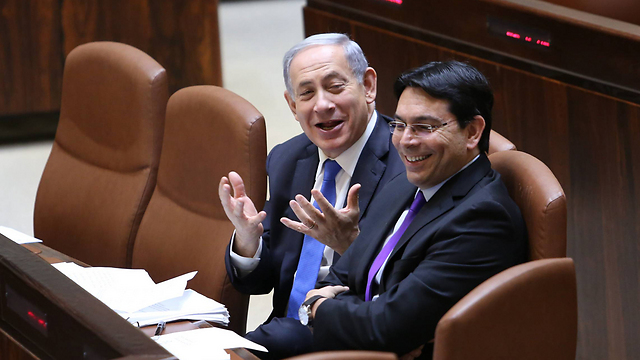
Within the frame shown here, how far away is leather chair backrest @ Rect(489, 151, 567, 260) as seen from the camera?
1540 millimetres

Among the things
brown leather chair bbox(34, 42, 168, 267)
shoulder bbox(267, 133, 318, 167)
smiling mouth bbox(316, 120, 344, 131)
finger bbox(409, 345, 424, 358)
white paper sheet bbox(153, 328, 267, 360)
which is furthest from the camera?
brown leather chair bbox(34, 42, 168, 267)

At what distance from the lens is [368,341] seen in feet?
5.19

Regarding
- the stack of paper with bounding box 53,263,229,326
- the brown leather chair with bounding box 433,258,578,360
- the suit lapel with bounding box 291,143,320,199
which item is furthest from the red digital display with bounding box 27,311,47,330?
the suit lapel with bounding box 291,143,320,199

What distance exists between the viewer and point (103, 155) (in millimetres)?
2580

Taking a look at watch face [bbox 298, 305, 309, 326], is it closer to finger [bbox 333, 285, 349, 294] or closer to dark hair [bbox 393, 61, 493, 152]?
finger [bbox 333, 285, 349, 294]

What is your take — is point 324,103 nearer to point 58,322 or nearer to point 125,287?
point 125,287

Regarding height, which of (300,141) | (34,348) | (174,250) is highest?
(300,141)

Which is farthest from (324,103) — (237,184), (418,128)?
(418,128)

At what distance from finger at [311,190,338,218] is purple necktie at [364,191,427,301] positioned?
0.16m

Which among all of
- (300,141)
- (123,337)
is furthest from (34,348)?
(300,141)

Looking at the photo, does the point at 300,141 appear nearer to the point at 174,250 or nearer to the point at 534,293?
the point at 174,250

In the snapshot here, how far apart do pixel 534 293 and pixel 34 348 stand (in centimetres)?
80

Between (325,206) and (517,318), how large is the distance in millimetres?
594

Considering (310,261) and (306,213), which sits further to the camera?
(310,261)
